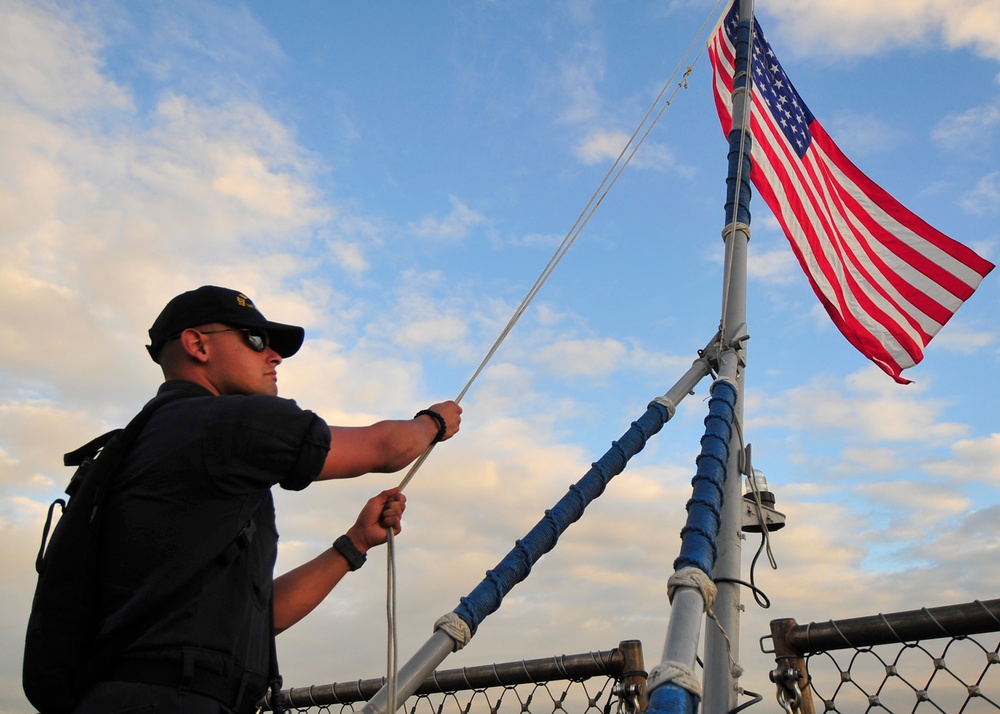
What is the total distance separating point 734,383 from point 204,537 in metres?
3.59

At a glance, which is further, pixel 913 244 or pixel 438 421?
pixel 913 244

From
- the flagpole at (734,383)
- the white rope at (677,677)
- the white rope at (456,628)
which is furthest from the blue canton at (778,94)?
the white rope at (677,677)

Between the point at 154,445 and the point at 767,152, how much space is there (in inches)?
251

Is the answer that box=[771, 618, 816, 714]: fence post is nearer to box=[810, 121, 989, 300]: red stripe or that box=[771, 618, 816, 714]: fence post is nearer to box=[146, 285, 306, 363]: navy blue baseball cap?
box=[146, 285, 306, 363]: navy blue baseball cap

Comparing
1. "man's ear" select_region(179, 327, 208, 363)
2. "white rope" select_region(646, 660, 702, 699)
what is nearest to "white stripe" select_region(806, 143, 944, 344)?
"white rope" select_region(646, 660, 702, 699)

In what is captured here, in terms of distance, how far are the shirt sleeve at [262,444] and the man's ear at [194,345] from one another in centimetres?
36

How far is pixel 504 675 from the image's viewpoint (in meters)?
4.55

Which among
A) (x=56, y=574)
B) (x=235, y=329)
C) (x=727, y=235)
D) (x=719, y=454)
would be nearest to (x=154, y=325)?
(x=235, y=329)

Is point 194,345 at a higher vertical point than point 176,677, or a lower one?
higher

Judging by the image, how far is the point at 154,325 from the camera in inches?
107

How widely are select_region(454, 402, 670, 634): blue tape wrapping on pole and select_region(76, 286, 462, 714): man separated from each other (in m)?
1.97

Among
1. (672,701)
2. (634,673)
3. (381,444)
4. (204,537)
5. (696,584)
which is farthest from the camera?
(634,673)

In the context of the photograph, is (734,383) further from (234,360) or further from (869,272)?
(869,272)

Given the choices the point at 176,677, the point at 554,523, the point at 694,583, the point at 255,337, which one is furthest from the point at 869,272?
the point at 176,677
